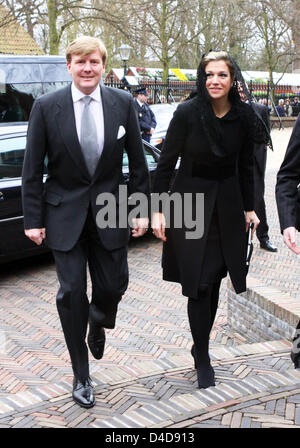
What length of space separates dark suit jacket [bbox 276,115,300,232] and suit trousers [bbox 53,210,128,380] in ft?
2.88

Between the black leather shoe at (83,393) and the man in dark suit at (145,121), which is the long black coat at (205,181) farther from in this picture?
the man in dark suit at (145,121)

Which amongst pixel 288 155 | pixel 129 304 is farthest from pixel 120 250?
pixel 129 304

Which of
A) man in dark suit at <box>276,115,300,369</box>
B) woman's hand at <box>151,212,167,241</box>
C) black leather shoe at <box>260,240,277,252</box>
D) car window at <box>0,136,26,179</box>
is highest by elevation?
man in dark suit at <box>276,115,300,369</box>

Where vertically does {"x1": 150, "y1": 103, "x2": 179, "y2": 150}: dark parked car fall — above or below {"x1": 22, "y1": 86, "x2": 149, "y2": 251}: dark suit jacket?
below

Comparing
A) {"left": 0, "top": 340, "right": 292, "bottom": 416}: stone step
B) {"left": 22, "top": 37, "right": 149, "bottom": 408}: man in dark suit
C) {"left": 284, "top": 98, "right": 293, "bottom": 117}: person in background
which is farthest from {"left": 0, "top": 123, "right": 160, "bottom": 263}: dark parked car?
{"left": 284, "top": 98, "right": 293, "bottom": 117}: person in background

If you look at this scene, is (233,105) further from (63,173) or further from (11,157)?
(11,157)

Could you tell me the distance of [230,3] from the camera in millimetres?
28609

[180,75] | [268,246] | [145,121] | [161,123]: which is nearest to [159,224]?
[268,246]

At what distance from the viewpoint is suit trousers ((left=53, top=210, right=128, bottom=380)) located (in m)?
3.02

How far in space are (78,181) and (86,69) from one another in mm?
573

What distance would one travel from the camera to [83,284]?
304cm

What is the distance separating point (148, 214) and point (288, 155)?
32.5 inches

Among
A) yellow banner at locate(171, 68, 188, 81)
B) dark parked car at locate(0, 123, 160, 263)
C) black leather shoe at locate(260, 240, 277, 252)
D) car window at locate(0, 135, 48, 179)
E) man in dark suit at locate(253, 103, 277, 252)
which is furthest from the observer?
yellow banner at locate(171, 68, 188, 81)

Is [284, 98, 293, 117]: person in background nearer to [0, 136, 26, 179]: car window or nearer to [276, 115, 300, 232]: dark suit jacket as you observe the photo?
[0, 136, 26, 179]: car window
